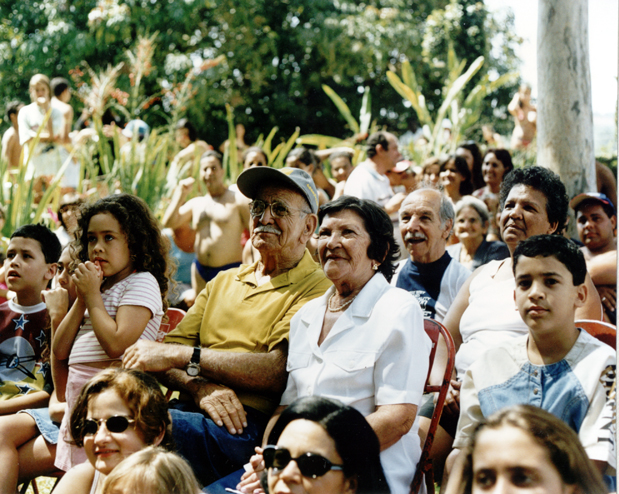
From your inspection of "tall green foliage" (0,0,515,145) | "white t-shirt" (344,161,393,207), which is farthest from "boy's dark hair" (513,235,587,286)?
"tall green foliage" (0,0,515,145)

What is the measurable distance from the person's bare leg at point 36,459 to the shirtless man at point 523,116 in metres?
6.67

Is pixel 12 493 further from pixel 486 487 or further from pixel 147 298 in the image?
pixel 486 487

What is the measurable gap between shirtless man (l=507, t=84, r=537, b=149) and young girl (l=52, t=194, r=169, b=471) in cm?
604

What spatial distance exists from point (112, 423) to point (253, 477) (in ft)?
1.61

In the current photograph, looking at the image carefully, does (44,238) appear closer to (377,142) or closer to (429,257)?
(429,257)

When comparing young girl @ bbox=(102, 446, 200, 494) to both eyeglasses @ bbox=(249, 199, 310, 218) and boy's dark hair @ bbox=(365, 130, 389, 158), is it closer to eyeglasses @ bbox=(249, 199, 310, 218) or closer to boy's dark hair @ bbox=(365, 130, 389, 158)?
eyeglasses @ bbox=(249, 199, 310, 218)

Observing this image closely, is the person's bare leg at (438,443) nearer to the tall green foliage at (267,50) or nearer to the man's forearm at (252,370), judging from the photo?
the man's forearm at (252,370)

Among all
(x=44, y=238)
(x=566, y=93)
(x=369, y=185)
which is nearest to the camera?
(x=44, y=238)

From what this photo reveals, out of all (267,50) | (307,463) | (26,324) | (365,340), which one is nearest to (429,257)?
(365,340)

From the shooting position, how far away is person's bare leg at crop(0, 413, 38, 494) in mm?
2613

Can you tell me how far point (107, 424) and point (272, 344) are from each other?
2.24 feet

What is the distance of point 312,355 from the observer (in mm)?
2336

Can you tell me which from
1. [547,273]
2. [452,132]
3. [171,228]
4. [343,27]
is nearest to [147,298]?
[547,273]

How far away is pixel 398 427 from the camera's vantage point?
2.09 metres
